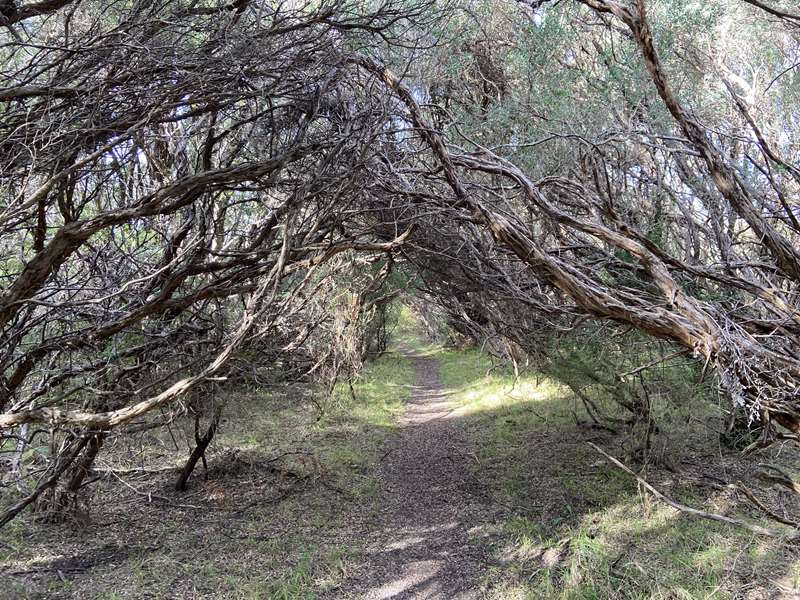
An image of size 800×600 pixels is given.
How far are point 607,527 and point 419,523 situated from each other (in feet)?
6.46

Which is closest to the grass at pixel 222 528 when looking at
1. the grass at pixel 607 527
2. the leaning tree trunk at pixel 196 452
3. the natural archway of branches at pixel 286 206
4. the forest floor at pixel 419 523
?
the forest floor at pixel 419 523

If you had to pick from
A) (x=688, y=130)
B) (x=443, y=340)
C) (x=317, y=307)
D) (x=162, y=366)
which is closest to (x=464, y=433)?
(x=317, y=307)

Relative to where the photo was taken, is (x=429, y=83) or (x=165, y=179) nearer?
(x=165, y=179)

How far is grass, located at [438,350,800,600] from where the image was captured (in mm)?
4117

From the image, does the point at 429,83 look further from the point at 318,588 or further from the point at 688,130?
the point at 318,588

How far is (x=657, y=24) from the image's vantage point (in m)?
5.78

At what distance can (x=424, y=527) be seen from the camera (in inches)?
234

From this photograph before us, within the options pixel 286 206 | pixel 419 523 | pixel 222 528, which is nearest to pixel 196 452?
pixel 222 528

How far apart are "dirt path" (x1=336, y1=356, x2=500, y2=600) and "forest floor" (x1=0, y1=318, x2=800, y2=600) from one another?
0.07 feet

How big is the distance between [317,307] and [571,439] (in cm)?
467

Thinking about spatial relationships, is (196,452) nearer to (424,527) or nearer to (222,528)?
(222,528)

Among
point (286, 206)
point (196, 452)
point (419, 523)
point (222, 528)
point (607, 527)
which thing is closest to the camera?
point (286, 206)

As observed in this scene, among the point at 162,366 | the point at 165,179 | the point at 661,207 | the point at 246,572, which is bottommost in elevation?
the point at 246,572

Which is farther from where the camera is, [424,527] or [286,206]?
[424,527]
